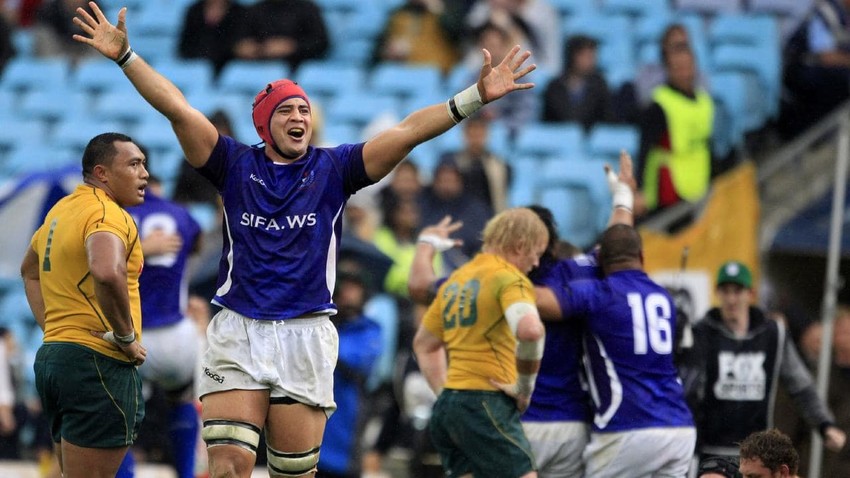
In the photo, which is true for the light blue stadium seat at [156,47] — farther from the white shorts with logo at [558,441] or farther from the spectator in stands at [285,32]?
the white shorts with logo at [558,441]

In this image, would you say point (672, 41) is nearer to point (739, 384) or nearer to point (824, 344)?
point (824, 344)

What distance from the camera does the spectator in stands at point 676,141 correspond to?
13.3 m

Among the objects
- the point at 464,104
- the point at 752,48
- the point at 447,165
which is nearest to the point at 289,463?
the point at 464,104

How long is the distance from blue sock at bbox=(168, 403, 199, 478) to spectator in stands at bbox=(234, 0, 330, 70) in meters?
7.19

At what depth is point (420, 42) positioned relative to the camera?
1614 cm

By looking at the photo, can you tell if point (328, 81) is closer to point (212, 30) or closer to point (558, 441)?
point (212, 30)

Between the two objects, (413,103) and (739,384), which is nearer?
(739,384)

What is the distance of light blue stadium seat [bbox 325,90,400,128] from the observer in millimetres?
15258

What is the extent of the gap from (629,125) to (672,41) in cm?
111

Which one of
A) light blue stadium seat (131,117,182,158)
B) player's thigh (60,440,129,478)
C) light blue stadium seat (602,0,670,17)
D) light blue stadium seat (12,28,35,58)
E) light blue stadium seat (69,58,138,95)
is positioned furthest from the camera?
light blue stadium seat (12,28,35,58)

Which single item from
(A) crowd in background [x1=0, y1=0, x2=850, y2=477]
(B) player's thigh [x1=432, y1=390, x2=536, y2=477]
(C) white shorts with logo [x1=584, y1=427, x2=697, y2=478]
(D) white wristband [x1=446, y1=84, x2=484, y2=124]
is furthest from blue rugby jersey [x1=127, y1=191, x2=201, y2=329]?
(D) white wristband [x1=446, y1=84, x2=484, y2=124]

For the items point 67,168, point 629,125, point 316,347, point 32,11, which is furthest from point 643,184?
point 32,11

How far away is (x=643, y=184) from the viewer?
1342 cm

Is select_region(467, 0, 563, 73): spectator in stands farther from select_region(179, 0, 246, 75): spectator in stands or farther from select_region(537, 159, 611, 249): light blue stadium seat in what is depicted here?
select_region(179, 0, 246, 75): spectator in stands
